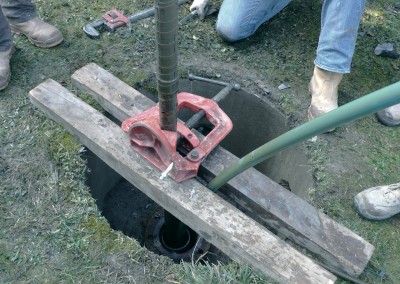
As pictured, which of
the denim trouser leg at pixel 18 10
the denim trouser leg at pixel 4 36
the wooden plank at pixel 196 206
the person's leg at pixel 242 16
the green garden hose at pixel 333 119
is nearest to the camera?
the green garden hose at pixel 333 119

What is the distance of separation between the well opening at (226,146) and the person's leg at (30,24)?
667mm

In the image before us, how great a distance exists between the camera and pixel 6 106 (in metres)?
2.20

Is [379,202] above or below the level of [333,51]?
below

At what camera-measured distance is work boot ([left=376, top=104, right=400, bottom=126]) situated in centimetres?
231

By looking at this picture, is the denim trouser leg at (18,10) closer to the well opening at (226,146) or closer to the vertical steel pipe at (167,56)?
the well opening at (226,146)

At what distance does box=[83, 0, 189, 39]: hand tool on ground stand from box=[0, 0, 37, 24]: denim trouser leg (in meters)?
0.33

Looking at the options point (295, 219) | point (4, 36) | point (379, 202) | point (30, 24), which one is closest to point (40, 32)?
point (30, 24)

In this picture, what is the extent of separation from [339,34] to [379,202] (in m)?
0.94

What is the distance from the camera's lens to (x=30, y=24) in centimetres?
247

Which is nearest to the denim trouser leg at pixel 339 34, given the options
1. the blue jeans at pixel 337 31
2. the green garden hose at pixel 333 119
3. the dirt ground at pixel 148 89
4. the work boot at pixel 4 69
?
the blue jeans at pixel 337 31

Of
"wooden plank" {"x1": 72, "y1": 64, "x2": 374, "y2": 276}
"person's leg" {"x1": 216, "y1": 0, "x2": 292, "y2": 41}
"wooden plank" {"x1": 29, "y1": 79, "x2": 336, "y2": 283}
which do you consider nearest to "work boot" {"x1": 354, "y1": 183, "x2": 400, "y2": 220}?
"wooden plank" {"x1": 72, "y1": 64, "x2": 374, "y2": 276}

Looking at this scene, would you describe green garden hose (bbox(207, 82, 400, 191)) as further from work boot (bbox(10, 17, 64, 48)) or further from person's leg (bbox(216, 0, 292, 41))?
work boot (bbox(10, 17, 64, 48))

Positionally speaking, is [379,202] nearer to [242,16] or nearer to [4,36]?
[242,16]

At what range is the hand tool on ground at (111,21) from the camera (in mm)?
2594
